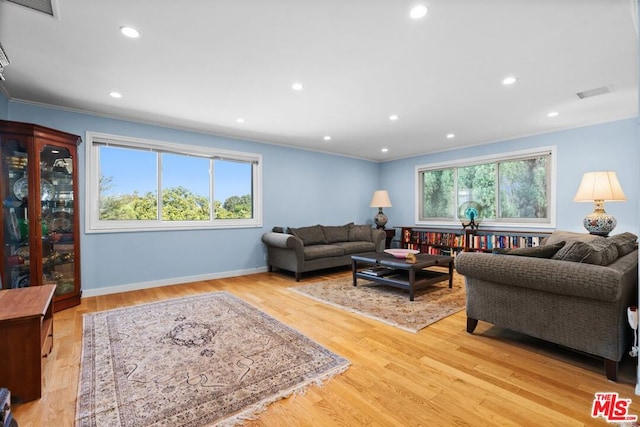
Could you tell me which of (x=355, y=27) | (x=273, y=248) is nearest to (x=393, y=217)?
(x=273, y=248)

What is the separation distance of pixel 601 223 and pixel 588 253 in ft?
→ 6.47

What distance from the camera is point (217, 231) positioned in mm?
4680

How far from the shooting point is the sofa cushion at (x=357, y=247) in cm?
509

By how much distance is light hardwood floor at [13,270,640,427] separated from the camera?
4.97 ft

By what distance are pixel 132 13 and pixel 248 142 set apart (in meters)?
3.17

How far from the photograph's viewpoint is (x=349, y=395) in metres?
1.70

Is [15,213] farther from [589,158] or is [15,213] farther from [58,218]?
[589,158]

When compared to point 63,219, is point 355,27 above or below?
above

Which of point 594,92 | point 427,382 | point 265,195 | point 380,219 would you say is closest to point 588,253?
point 427,382

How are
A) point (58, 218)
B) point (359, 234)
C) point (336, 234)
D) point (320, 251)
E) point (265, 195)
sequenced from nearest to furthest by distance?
point (58, 218) → point (320, 251) → point (265, 195) → point (336, 234) → point (359, 234)

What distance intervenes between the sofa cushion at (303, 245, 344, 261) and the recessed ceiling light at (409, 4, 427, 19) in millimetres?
3335

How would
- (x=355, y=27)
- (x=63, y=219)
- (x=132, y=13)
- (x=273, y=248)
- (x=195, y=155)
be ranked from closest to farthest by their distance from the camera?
1. (x=132, y=13)
2. (x=355, y=27)
3. (x=63, y=219)
4. (x=195, y=155)
5. (x=273, y=248)

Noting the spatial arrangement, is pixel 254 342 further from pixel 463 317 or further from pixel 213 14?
pixel 213 14

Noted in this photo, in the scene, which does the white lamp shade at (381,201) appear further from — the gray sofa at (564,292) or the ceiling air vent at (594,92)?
the gray sofa at (564,292)
